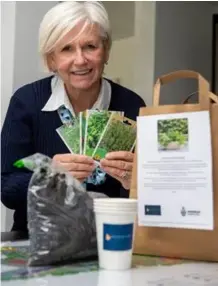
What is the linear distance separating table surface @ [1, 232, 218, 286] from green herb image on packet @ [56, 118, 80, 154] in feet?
1.10

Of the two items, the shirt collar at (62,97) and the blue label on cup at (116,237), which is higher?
the shirt collar at (62,97)

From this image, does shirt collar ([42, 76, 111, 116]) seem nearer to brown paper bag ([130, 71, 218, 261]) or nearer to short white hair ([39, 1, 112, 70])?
short white hair ([39, 1, 112, 70])

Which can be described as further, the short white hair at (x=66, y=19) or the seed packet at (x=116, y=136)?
the short white hair at (x=66, y=19)

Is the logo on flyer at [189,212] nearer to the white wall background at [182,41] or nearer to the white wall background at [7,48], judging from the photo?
the white wall background at [7,48]

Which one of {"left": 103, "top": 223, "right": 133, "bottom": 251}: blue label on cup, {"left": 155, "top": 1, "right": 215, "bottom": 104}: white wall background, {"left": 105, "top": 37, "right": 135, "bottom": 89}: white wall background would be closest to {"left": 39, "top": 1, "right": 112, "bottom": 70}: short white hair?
{"left": 103, "top": 223, "right": 133, "bottom": 251}: blue label on cup

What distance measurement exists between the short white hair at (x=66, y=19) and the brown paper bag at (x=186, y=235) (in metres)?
0.47

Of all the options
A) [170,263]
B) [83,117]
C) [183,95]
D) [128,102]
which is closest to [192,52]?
[183,95]

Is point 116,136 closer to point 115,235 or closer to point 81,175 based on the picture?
point 81,175

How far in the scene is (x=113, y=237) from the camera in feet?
2.72

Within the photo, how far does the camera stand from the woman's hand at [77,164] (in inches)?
43.8

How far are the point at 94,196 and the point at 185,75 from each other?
1.03 feet

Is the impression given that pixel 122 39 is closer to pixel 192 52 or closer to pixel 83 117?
pixel 192 52

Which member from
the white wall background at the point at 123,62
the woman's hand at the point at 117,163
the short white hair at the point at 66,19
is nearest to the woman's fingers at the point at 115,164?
the woman's hand at the point at 117,163

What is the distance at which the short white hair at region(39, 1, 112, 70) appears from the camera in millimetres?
1354
